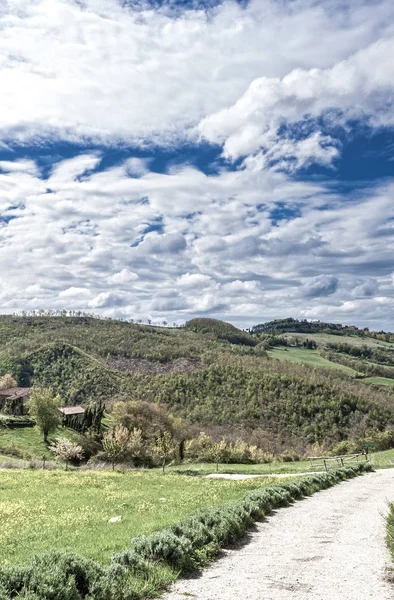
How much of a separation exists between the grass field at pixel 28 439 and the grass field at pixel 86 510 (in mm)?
37540

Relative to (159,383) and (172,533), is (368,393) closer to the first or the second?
(159,383)

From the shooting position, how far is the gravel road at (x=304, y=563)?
8.82m

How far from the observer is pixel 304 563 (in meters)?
10.9

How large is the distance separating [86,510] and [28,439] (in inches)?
→ 2392

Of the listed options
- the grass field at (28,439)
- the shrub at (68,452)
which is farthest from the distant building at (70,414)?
the shrub at (68,452)

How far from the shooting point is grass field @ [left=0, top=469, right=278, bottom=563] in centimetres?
1222

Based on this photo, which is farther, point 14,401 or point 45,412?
point 14,401

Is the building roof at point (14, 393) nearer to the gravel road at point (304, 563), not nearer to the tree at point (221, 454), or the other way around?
the tree at point (221, 454)

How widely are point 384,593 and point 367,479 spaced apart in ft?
85.0

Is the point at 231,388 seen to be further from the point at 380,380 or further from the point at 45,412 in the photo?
the point at 45,412

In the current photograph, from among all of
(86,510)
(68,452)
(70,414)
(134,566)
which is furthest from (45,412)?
(134,566)

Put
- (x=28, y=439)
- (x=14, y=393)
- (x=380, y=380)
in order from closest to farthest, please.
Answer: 1. (x=28, y=439)
2. (x=14, y=393)
3. (x=380, y=380)

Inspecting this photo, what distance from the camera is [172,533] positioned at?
11383 mm

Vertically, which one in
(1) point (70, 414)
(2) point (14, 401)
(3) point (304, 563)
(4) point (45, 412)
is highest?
(2) point (14, 401)
